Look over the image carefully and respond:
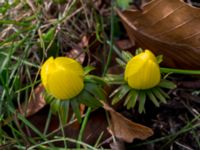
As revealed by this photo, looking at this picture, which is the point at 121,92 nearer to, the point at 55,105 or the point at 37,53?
the point at 55,105

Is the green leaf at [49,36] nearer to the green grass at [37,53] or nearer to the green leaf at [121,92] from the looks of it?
the green grass at [37,53]

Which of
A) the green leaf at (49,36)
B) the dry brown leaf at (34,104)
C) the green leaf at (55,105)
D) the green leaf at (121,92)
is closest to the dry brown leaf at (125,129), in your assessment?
the green leaf at (121,92)

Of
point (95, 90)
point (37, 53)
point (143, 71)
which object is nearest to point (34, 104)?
point (37, 53)

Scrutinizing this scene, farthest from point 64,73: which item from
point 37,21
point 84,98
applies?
point 37,21

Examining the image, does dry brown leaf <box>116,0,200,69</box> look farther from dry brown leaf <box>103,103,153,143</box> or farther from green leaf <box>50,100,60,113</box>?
green leaf <box>50,100,60,113</box>

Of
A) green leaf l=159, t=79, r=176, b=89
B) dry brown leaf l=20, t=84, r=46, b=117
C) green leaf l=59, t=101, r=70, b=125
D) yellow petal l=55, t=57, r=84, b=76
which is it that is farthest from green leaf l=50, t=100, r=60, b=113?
green leaf l=159, t=79, r=176, b=89

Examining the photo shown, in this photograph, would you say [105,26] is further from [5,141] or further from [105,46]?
[5,141]
